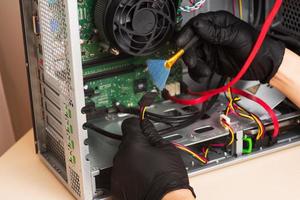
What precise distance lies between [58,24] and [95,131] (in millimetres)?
291

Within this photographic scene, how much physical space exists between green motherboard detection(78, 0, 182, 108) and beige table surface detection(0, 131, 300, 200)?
0.23 metres

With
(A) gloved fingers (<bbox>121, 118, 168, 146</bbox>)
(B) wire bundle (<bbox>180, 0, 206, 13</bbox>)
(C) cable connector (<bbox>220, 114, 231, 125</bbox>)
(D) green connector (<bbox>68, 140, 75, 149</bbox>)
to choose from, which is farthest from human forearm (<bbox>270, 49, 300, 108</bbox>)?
(D) green connector (<bbox>68, 140, 75, 149</bbox>)

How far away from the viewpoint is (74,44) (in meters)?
0.99

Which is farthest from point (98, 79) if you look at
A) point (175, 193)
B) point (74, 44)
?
point (175, 193)

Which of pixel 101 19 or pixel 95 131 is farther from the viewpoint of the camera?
pixel 95 131

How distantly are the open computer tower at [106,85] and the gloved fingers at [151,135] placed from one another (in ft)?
0.37

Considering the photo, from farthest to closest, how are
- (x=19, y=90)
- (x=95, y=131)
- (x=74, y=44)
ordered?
(x=19, y=90), (x=95, y=131), (x=74, y=44)

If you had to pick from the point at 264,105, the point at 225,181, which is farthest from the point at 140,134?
the point at 264,105

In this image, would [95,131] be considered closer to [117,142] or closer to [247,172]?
[117,142]

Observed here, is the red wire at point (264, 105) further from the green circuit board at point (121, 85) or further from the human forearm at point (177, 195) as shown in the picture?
the human forearm at point (177, 195)

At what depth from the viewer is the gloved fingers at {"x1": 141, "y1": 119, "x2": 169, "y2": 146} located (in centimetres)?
109

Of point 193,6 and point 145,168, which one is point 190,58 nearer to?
point 193,6

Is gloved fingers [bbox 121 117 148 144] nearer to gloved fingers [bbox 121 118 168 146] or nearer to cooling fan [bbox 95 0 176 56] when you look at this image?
gloved fingers [bbox 121 118 168 146]

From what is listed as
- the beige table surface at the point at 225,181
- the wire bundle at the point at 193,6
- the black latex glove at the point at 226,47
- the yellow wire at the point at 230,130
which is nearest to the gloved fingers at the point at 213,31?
the black latex glove at the point at 226,47
